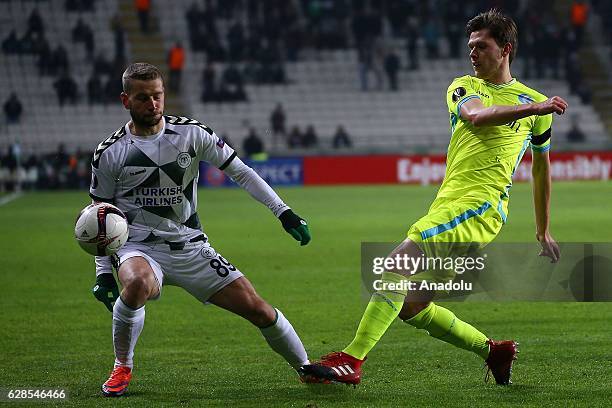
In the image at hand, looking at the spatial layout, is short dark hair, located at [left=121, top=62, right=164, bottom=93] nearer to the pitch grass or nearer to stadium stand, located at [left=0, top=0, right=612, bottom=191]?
the pitch grass

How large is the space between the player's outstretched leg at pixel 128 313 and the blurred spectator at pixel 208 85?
90.4 ft

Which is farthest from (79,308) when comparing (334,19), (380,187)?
(334,19)

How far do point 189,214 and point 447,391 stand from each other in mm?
1713

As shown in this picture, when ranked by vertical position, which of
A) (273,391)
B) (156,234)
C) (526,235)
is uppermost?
(156,234)

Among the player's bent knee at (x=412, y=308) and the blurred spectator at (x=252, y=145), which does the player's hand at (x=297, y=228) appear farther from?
the blurred spectator at (x=252, y=145)

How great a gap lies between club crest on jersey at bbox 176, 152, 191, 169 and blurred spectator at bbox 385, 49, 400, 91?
29.4 metres

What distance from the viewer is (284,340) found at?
6266mm

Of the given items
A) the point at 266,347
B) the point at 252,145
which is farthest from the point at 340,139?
the point at 266,347

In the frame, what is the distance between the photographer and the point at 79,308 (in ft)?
32.5

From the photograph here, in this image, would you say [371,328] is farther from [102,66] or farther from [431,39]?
[431,39]

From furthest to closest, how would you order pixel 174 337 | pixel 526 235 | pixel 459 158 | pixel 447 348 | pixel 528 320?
1. pixel 526 235
2. pixel 528 320
3. pixel 174 337
4. pixel 447 348
5. pixel 459 158

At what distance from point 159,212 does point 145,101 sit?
614mm

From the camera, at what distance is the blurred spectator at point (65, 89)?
108 feet

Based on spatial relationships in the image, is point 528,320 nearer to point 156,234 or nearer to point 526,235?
point 156,234
